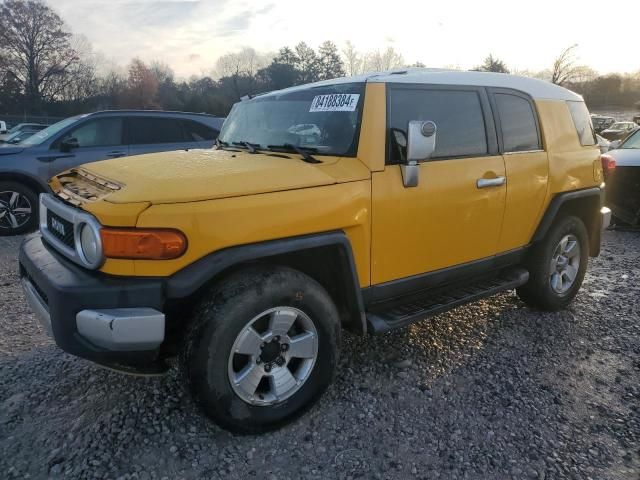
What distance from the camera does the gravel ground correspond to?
2344 millimetres

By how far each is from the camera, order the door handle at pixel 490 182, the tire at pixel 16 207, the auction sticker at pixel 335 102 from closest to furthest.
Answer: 1. the auction sticker at pixel 335 102
2. the door handle at pixel 490 182
3. the tire at pixel 16 207

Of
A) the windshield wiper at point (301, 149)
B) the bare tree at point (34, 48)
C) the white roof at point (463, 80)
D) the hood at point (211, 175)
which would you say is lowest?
the hood at point (211, 175)

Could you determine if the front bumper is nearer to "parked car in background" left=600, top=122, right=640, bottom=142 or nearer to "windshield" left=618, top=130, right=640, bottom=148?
"windshield" left=618, top=130, right=640, bottom=148

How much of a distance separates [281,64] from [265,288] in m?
51.2

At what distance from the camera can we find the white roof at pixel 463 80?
305 centimetres

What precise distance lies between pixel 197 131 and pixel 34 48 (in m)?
60.2

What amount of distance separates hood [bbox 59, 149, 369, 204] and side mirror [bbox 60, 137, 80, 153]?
14.0 ft

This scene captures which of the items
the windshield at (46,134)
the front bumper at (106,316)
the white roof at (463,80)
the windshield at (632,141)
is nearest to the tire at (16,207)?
the windshield at (46,134)

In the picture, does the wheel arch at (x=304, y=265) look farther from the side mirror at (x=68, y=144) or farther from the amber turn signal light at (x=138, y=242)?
the side mirror at (x=68, y=144)

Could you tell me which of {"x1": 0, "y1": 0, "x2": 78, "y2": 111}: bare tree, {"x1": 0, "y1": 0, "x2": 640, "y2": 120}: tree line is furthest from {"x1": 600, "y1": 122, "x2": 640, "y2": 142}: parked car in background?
{"x1": 0, "y1": 0, "x2": 78, "y2": 111}: bare tree

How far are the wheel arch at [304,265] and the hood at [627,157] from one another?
254 inches

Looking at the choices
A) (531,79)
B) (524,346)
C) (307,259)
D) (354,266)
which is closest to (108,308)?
(307,259)

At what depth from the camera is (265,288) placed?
7.86 feet

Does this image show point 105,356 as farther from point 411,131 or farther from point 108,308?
point 411,131
